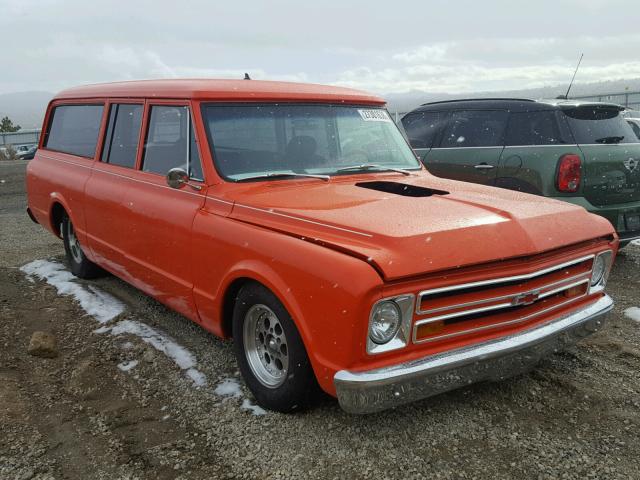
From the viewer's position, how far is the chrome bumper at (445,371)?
2605mm

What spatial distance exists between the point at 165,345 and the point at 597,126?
4805mm

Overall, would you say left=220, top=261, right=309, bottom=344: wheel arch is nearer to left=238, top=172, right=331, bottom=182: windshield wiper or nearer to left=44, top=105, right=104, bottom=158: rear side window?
left=238, top=172, right=331, bottom=182: windshield wiper

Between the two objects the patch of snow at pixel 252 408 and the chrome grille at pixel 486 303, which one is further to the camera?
the patch of snow at pixel 252 408

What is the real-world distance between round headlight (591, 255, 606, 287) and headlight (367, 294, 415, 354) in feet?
4.74

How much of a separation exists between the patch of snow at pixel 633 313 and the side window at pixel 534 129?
72.7 inches

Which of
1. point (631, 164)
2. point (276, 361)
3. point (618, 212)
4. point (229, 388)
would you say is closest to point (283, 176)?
point (276, 361)

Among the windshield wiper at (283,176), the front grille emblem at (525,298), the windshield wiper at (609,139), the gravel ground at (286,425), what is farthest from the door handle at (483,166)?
the front grille emblem at (525,298)

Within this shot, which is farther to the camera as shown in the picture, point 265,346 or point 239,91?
point 239,91

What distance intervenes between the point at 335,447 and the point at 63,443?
1.41 m

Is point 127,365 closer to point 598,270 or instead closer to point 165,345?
point 165,345

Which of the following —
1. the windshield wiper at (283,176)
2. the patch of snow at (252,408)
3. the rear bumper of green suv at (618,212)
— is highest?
the windshield wiper at (283,176)

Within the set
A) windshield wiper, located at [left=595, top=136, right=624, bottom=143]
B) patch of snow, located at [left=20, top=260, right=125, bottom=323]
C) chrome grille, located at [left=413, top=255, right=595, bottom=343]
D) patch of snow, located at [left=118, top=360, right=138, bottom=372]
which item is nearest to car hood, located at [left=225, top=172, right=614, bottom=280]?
chrome grille, located at [left=413, top=255, right=595, bottom=343]

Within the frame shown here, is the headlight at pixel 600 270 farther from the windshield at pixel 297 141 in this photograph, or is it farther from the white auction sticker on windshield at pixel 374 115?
the white auction sticker on windshield at pixel 374 115

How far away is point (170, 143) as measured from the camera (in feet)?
13.3
